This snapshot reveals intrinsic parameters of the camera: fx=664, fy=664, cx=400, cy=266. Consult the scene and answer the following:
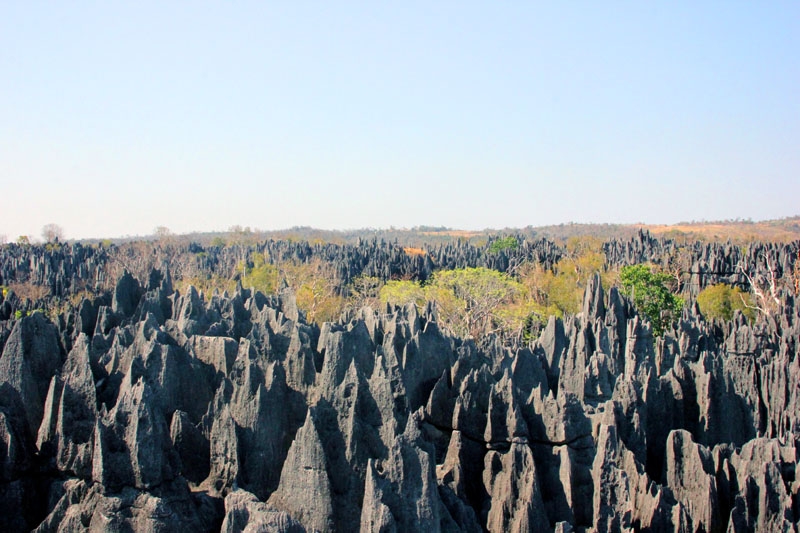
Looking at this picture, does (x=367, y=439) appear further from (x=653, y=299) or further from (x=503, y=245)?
(x=503, y=245)

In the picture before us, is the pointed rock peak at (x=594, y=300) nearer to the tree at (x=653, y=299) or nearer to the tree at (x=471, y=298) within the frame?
the tree at (x=653, y=299)

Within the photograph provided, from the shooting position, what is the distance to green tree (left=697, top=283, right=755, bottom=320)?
35500 millimetres

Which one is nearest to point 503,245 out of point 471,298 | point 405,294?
point 405,294

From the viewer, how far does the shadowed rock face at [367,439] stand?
25.4 feet

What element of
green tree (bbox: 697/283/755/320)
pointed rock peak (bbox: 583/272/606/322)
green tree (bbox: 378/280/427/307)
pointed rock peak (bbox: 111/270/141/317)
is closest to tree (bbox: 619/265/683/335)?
green tree (bbox: 697/283/755/320)

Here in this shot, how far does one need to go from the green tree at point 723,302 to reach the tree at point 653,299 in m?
4.42

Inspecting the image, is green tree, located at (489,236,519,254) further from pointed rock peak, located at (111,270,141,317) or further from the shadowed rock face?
the shadowed rock face

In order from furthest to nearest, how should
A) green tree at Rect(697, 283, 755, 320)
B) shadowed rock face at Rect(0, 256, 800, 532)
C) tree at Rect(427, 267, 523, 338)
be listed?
green tree at Rect(697, 283, 755, 320) → tree at Rect(427, 267, 523, 338) → shadowed rock face at Rect(0, 256, 800, 532)

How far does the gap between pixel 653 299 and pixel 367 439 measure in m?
25.7

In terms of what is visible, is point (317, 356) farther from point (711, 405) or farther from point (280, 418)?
point (711, 405)

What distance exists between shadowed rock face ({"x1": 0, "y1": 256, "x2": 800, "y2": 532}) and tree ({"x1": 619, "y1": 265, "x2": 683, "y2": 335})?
14708 mm

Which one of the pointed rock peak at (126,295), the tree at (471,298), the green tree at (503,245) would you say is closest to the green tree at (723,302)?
the tree at (471,298)

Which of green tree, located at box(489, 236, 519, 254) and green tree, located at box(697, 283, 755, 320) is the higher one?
green tree, located at box(489, 236, 519, 254)

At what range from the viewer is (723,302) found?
1421 inches
